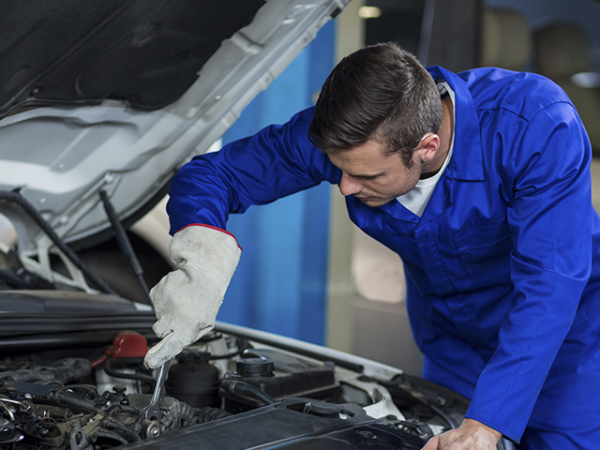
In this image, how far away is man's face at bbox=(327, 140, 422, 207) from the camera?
1005 mm

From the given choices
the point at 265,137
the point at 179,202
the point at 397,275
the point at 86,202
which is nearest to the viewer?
the point at 179,202

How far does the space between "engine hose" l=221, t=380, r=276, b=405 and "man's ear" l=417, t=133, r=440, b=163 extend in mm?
531

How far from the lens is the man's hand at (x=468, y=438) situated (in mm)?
823

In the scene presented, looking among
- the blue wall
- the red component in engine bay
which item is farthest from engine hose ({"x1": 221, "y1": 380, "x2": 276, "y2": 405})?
the blue wall

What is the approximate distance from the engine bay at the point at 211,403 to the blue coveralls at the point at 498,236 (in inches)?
6.6

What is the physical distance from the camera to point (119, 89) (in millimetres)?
1267

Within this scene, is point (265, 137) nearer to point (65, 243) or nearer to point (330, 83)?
→ point (330, 83)

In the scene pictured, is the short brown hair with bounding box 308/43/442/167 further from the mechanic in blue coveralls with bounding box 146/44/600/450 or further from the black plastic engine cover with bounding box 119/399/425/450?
the black plastic engine cover with bounding box 119/399/425/450

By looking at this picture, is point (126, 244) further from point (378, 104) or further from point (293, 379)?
point (378, 104)

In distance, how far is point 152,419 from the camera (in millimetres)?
896

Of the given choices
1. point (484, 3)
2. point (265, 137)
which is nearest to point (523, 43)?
point (484, 3)

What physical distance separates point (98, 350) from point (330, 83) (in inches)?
33.4

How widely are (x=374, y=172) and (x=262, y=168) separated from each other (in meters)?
0.34

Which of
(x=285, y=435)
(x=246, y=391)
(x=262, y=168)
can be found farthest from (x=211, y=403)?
(x=262, y=168)
